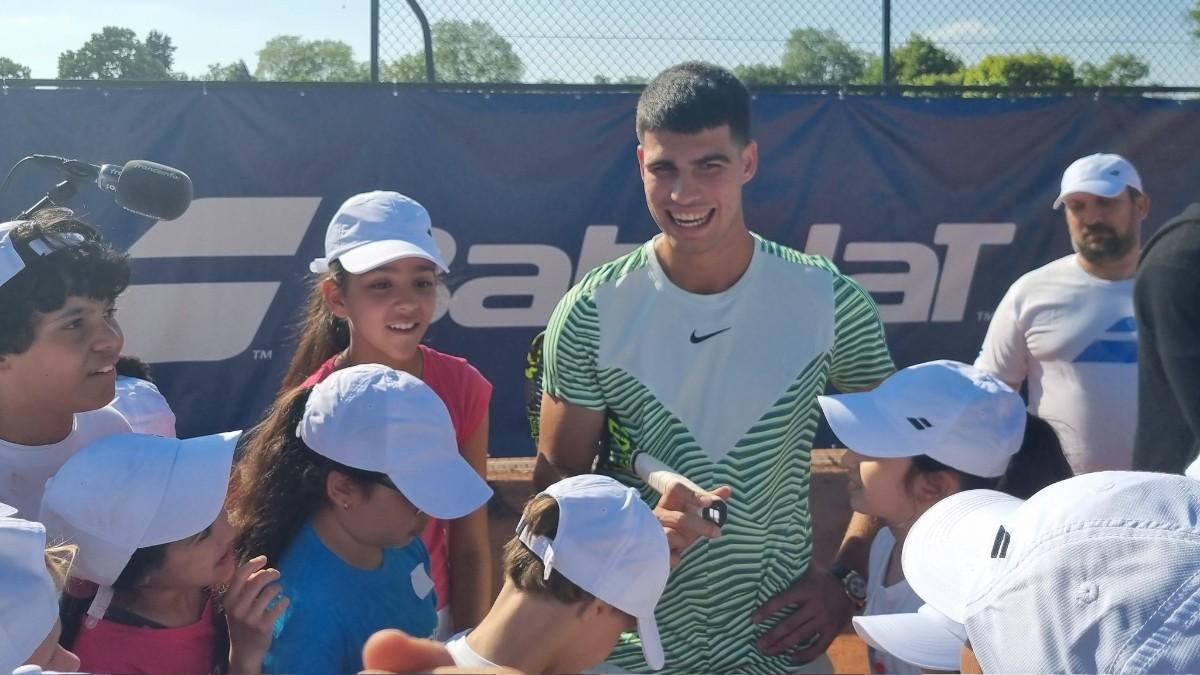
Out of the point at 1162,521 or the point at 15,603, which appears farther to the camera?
the point at 15,603

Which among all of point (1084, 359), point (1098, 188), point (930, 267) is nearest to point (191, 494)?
point (1084, 359)

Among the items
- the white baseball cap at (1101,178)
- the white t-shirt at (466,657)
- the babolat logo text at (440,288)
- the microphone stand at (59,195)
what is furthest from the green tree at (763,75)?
the white t-shirt at (466,657)

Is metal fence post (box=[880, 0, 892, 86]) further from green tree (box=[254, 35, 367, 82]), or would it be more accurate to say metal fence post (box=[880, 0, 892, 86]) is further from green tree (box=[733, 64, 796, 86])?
green tree (box=[254, 35, 367, 82])

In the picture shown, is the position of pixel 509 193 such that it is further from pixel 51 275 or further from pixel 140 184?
pixel 51 275

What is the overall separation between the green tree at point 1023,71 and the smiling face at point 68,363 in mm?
4698

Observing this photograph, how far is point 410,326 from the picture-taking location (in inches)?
108

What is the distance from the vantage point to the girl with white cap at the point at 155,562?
190 cm

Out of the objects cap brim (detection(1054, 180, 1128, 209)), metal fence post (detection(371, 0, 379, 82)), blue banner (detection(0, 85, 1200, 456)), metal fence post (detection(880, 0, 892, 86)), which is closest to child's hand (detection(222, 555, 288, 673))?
blue banner (detection(0, 85, 1200, 456))

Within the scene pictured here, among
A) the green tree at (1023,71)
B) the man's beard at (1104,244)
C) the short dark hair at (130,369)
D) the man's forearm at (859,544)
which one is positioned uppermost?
the green tree at (1023,71)

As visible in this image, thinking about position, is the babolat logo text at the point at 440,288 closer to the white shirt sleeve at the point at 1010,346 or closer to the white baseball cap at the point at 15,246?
the white shirt sleeve at the point at 1010,346

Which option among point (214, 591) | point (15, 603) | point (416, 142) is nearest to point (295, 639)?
point (214, 591)

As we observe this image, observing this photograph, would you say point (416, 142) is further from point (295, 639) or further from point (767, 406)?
point (295, 639)

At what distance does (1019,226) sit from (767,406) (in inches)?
146

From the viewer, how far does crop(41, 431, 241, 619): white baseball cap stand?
1.89 meters
